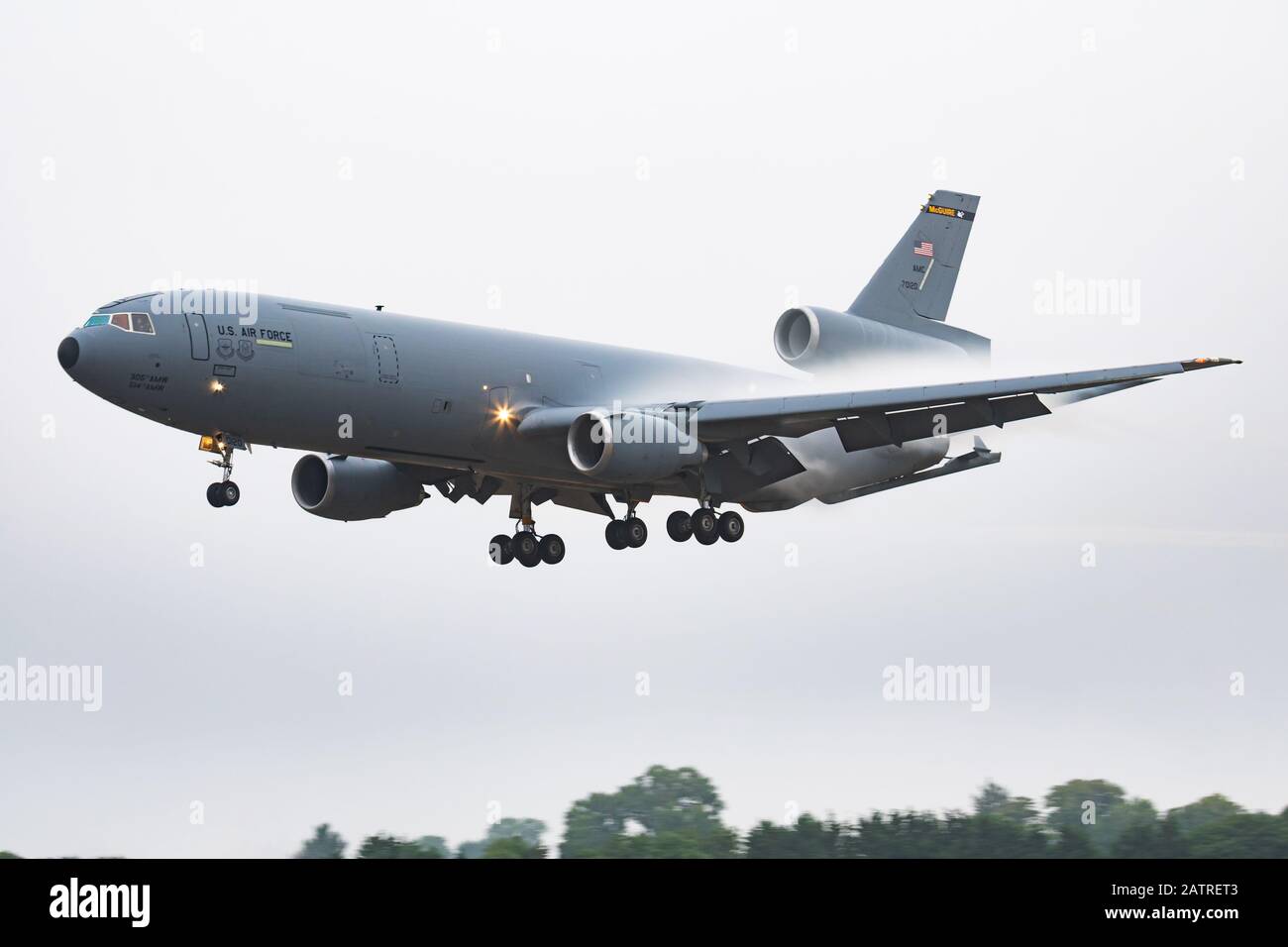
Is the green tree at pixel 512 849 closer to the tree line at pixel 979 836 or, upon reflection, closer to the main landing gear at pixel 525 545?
the tree line at pixel 979 836

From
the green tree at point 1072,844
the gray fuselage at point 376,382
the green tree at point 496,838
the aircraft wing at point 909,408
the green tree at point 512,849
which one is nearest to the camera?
the gray fuselage at point 376,382

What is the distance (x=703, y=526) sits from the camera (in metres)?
41.3

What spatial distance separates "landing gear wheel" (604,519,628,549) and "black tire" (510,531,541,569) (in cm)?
189

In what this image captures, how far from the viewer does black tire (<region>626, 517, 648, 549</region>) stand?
4238 centimetres

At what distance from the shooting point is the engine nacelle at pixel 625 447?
37.8m

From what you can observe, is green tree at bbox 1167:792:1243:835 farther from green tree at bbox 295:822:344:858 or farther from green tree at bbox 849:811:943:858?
green tree at bbox 295:822:344:858

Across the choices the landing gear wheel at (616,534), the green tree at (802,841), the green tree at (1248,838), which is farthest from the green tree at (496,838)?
the green tree at (1248,838)

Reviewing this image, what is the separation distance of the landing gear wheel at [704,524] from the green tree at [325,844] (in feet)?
39.5

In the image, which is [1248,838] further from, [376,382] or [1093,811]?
[376,382]

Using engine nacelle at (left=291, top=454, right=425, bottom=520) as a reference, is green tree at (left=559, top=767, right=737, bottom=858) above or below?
below

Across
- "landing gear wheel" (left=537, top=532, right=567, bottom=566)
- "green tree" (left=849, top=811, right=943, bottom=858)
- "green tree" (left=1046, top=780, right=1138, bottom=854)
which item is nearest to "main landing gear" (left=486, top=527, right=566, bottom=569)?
"landing gear wheel" (left=537, top=532, right=567, bottom=566)
